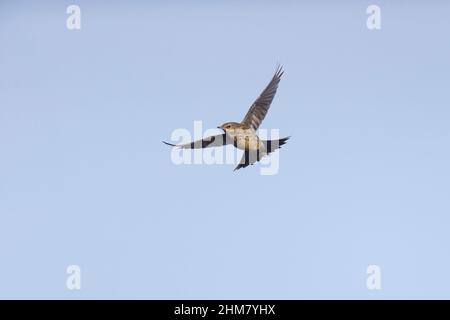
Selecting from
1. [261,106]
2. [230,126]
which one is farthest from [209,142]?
[261,106]

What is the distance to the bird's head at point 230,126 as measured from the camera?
2.39 m

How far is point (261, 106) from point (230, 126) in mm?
133

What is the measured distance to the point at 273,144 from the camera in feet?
7.86

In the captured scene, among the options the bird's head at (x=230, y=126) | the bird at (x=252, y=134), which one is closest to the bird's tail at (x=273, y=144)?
the bird at (x=252, y=134)

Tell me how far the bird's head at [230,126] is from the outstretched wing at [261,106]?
3 cm

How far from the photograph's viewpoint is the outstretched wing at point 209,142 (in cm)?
241

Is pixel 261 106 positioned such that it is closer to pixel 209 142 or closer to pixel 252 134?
pixel 252 134

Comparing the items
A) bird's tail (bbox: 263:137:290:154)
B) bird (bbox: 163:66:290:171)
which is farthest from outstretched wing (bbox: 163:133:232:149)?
bird's tail (bbox: 263:137:290:154)

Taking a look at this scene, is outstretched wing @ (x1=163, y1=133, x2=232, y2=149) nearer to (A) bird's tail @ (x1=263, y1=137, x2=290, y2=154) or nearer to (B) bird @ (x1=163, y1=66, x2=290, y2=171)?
(B) bird @ (x1=163, y1=66, x2=290, y2=171)

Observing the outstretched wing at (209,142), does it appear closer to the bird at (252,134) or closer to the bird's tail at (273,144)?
the bird at (252,134)

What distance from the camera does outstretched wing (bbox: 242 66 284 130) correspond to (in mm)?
2391

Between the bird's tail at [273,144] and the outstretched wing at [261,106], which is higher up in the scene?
the outstretched wing at [261,106]
